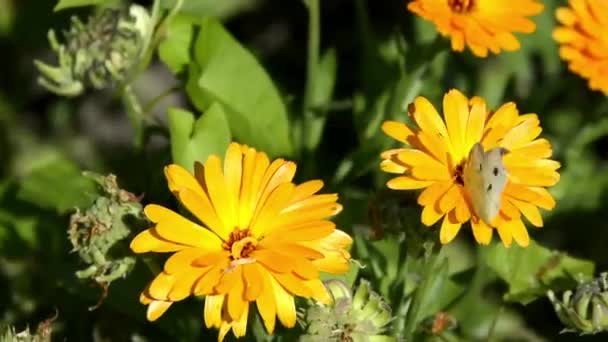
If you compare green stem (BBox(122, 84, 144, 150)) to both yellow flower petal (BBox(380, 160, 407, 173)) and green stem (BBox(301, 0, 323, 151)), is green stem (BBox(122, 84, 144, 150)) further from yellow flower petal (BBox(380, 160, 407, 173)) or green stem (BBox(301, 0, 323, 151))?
yellow flower petal (BBox(380, 160, 407, 173))

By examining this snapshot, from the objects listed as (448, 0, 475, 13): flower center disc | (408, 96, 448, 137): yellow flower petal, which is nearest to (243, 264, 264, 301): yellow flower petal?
(408, 96, 448, 137): yellow flower petal

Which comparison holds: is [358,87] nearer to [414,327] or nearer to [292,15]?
[292,15]

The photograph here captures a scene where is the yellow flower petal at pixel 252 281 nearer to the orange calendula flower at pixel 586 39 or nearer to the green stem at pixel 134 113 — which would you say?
the green stem at pixel 134 113

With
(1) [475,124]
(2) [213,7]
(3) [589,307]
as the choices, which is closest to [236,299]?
(1) [475,124]

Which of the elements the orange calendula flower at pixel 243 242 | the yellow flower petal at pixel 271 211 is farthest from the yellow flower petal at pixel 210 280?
the yellow flower petal at pixel 271 211

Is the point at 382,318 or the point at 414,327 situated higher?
the point at 382,318

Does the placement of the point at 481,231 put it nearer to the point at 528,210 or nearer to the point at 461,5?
the point at 528,210

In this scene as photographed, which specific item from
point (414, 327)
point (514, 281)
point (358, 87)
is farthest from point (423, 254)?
point (358, 87)
